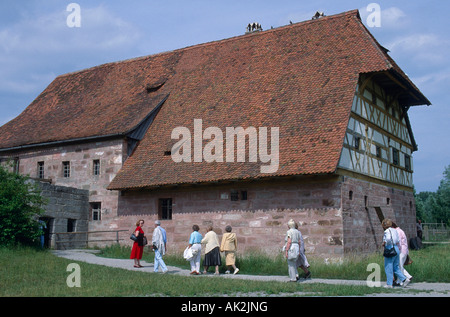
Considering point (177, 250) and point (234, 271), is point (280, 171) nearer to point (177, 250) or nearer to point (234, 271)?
point (234, 271)

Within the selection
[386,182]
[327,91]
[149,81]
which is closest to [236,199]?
[327,91]

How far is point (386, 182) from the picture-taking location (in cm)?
2180

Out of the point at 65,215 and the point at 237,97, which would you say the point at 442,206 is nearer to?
the point at 237,97

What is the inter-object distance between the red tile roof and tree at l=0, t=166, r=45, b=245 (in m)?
3.94

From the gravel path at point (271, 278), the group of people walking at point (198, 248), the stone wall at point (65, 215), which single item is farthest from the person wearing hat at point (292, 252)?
the stone wall at point (65, 215)

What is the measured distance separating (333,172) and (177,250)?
7.60 meters

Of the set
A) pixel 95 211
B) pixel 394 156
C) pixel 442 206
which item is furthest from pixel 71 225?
pixel 442 206

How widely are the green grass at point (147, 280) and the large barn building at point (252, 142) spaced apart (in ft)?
7.05

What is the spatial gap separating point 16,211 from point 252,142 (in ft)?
30.1

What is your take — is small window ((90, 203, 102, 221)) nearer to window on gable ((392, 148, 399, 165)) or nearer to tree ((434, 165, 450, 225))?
window on gable ((392, 148, 399, 165))

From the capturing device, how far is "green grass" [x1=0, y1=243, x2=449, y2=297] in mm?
10617

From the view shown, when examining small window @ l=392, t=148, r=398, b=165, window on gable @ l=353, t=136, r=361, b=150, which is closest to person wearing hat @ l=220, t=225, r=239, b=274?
window on gable @ l=353, t=136, r=361, b=150

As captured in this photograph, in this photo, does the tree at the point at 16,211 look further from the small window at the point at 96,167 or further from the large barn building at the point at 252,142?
the small window at the point at 96,167

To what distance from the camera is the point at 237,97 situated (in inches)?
869
